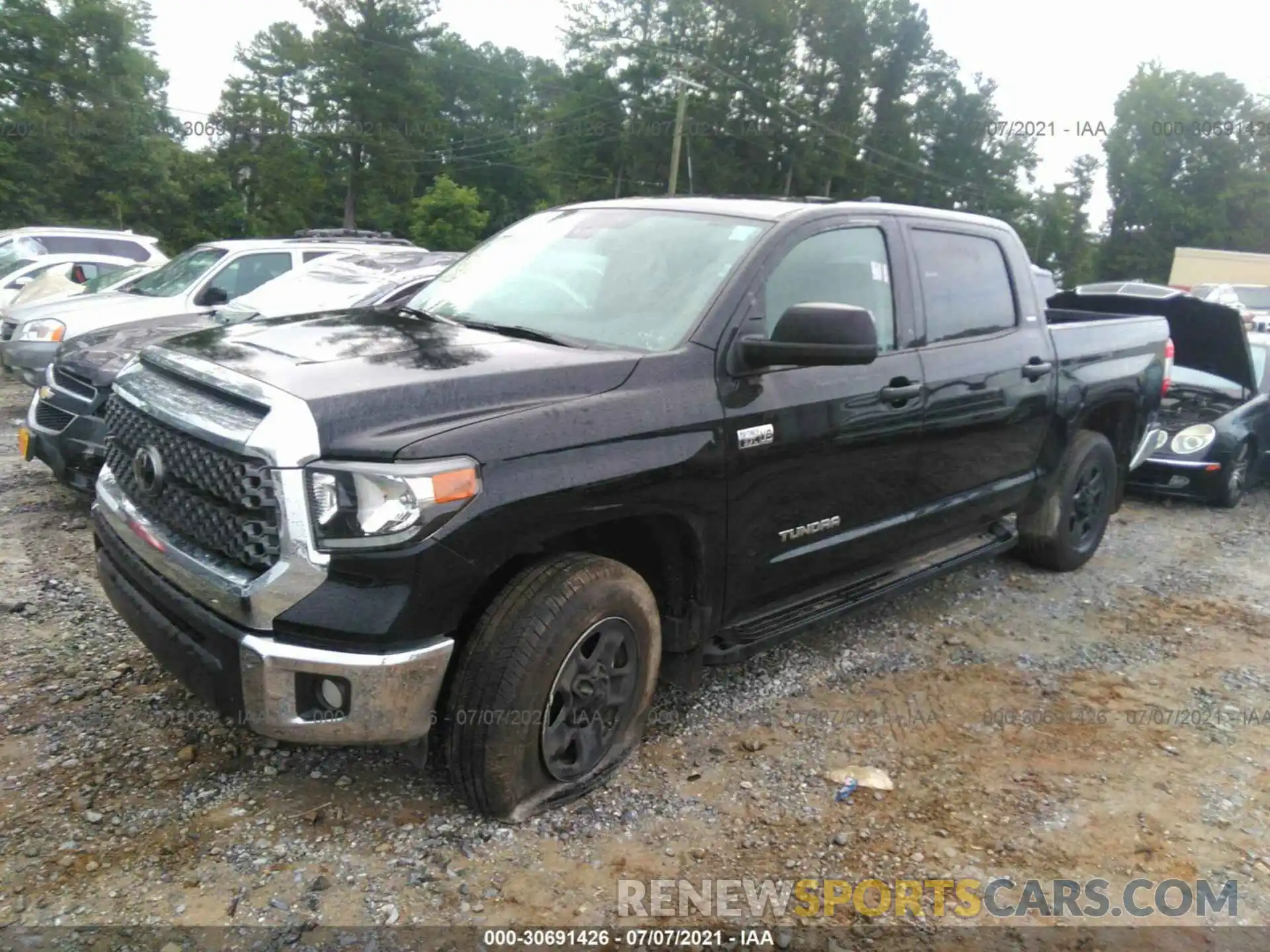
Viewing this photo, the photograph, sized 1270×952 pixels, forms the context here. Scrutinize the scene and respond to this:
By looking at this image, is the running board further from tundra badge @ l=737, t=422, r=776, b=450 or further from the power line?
the power line

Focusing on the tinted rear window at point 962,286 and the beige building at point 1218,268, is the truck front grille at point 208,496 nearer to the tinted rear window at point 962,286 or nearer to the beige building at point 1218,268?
the tinted rear window at point 962,286

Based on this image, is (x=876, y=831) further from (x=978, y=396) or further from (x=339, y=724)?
(x=978, y=396)

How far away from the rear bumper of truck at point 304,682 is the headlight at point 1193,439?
7.12 m

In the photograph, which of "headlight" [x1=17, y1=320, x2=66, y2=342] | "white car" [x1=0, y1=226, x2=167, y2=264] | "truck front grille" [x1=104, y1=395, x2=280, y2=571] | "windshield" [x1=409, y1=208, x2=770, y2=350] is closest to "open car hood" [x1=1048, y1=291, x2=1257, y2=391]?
"windshield" [x1=409, y1=208, x2=770, y2=350]

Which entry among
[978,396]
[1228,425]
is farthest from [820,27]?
[978,396]

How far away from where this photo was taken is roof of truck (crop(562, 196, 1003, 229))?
368 cm

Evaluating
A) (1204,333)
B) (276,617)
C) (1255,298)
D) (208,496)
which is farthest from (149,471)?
(1255,298)

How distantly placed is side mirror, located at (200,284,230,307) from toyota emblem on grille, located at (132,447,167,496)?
614 cm

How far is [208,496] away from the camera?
8.82ft

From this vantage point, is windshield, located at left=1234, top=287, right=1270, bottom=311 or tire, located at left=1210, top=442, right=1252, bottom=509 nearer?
tire, located at left=1210, top=442, right=1252, bottom=509

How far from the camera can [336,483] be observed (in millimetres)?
2455

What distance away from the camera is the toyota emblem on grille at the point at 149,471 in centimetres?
286

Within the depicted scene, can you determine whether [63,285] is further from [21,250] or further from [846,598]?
[846,598]
